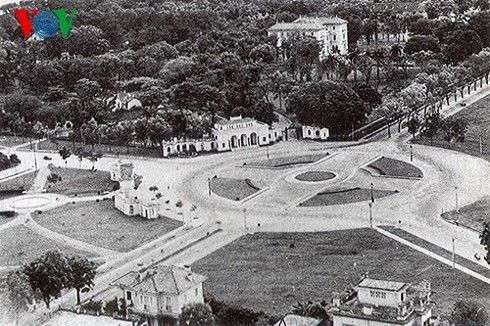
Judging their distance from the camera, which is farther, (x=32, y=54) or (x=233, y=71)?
(x=32, y=54)

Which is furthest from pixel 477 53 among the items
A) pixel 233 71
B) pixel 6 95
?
pixel 6 95

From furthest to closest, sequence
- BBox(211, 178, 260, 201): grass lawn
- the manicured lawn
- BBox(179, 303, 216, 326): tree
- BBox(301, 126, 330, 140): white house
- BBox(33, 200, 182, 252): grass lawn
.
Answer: BBox(301, 126, 330, 140): white house, the manicured lawn, BBox(211, 178, 260, 201): grass lawn, BBox(33, 200, 182, 252): grass lawn, BBox(179, 303, 216, 326): tree

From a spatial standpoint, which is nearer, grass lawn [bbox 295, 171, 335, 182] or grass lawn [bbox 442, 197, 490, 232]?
grass lawn [bbox 442, 197, 490, 232]

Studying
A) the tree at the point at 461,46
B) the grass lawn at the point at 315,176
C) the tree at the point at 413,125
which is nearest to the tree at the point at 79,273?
the grass lawn at the point at 315,176

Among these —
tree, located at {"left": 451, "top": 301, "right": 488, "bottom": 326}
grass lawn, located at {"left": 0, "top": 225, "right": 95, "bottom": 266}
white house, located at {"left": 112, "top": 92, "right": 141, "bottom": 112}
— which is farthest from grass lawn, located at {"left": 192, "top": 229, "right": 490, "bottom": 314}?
white house, located at {"left": 112, "top": 92, "right": 141, "bottom": 112}

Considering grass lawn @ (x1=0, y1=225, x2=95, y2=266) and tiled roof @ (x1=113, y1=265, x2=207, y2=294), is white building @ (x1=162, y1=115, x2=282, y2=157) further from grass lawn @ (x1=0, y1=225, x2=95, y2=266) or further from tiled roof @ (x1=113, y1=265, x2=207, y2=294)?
tiled roof @ (x1=113, y1=265, x2=207, y2=294)

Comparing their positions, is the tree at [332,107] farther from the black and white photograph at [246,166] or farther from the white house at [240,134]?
the white house at [240,134]

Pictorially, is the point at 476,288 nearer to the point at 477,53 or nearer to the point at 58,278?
A: the point at 58,278
